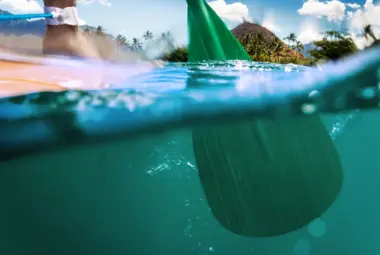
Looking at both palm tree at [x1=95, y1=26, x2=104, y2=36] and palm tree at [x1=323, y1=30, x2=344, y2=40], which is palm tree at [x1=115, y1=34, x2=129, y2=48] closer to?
palm tree at [x1=95, y1=26, x2=104, y2=36]

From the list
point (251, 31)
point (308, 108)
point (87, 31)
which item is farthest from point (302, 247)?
point (87, 31)

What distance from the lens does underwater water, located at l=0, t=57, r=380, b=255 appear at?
3.01m

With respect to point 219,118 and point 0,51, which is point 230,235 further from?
point 0,51

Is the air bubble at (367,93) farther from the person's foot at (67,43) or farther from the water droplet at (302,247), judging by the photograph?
the person's foot at (67,43)

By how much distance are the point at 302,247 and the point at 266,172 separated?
170 centimetres

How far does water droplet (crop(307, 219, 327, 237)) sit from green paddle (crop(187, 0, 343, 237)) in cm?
42

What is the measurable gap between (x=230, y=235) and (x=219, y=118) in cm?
156

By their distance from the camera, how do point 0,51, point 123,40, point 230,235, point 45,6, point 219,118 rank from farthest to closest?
point 230,235, point 123,40, point 219,118, point 45,6, point 0,51

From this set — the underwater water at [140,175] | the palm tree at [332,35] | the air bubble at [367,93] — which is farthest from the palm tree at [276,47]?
the air bubble at [367,93]

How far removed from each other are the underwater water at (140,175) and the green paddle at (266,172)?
233 mm

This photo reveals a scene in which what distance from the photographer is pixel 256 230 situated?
3.76m

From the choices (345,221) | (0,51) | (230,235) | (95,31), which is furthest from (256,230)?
(0,51)

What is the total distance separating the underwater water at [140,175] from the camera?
3012 mm

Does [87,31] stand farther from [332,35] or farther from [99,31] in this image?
[332,35]
